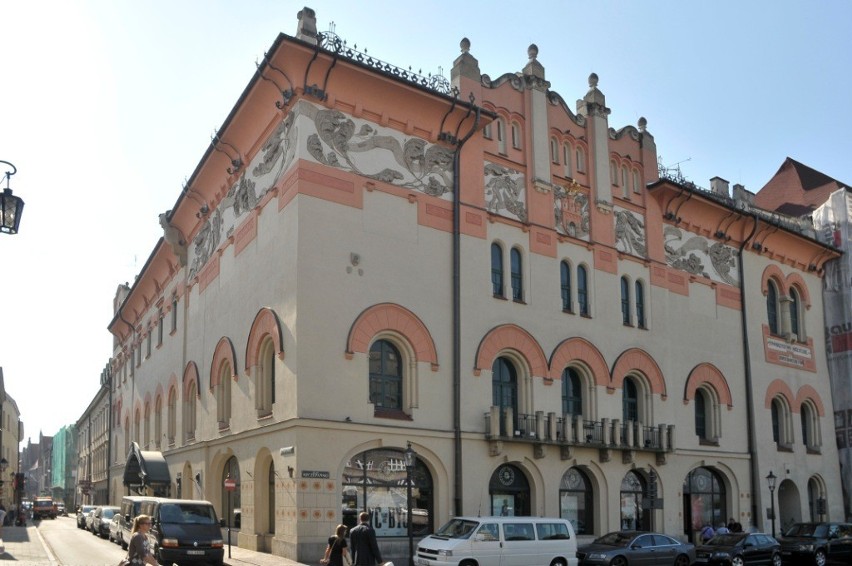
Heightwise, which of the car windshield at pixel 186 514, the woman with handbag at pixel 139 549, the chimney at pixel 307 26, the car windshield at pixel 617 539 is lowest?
the car windshield at pixel 617 539

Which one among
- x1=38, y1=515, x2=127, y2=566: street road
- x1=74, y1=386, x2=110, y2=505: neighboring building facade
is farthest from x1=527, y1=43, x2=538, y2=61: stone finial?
x1=74, y1=386, x2=110, y2=505: neighboring building facade

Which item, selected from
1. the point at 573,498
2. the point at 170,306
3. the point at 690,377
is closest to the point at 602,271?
the point at 690,377

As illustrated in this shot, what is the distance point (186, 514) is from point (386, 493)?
559 cm

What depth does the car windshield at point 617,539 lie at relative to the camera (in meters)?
24.8

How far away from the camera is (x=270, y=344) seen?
27.6 meters

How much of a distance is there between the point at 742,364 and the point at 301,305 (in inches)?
796

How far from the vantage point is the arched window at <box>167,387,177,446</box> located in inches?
1547

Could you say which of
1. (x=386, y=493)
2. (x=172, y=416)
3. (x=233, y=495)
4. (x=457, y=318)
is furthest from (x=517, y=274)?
(x=172, y=416)

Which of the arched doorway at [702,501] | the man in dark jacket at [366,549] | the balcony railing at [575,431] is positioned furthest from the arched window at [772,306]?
the man in dark jacket at [366,549]

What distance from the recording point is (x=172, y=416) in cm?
4019

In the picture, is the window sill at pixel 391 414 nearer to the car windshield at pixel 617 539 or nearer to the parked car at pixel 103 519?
the car windshield at pixel 617 539

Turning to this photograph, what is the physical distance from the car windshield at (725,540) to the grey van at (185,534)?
48.7ft

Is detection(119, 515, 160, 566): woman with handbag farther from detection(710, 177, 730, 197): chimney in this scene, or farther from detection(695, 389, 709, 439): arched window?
detection(710, 177, 730, 197): chimney

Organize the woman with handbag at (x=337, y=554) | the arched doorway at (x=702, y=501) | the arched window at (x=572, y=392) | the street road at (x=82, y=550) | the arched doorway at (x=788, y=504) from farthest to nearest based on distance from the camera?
the arched doorway at (x=788, y=504), the arched doorway at (x=702, y=501), the arched window at (x=572, y=392), the street road at (x=82, y=550), the woman with handbag at (x=337, y=554)
